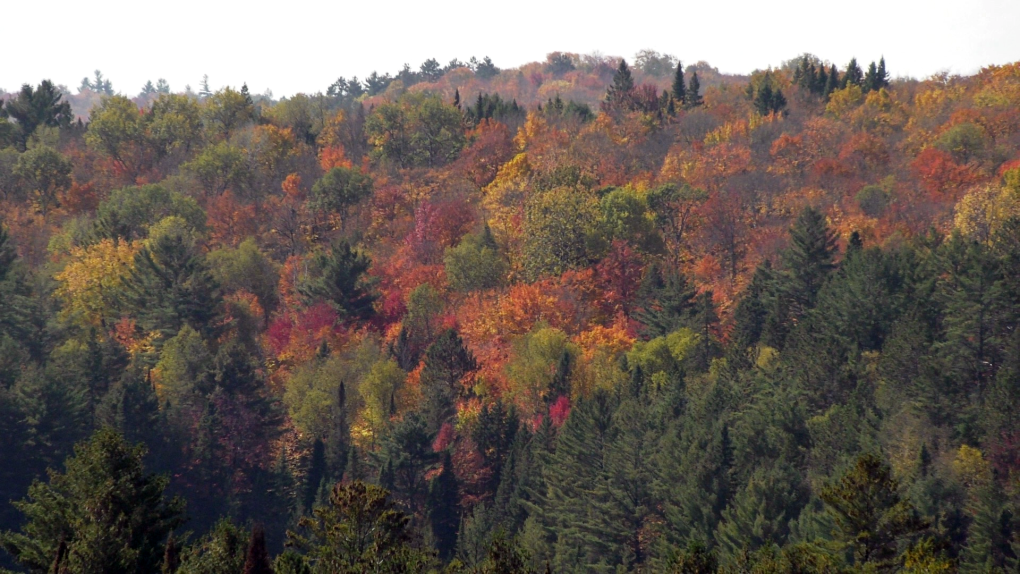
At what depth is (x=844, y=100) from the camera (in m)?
100

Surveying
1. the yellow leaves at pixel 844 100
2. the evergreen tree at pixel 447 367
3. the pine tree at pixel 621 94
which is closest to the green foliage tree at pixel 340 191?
the evergreen tree at pixel 447 367

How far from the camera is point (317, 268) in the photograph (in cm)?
8688

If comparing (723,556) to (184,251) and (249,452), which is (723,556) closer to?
(249,452)

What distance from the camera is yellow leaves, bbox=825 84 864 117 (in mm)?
99688

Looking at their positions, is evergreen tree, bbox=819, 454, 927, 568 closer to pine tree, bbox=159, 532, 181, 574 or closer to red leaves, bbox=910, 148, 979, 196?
pine tree, bbox=159, 532, 181, 574

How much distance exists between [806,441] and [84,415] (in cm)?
4003

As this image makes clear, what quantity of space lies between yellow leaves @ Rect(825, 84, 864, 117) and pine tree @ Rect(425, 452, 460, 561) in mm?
54826

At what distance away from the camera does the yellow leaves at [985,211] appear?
7106 centimetres

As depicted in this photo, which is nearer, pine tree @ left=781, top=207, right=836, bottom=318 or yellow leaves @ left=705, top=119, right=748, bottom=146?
pine tree @ left=781, top=207, right=836, bottom=318

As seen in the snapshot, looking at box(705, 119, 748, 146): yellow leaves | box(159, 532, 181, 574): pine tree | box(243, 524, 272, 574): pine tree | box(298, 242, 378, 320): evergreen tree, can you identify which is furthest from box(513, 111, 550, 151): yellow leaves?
box(243, 524, 272, 574): pine tree

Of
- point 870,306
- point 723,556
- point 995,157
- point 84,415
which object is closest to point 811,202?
point 995,157

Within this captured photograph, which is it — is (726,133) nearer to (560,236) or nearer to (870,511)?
(560,236)

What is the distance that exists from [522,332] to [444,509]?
18332 mm

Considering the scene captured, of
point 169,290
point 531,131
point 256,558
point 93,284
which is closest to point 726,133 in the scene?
point 531,131
